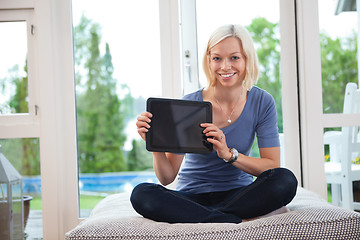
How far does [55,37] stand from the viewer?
2.54 m

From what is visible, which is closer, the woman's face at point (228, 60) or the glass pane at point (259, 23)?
the woman's face at point (228, 60)

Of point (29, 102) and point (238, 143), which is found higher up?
point (29, 102)

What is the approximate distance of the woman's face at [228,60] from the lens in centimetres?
174

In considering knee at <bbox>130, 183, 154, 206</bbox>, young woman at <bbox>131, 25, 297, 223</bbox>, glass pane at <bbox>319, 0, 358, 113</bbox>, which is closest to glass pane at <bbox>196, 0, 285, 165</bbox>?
glass pane at <bbox>319, 0, 358, 113</bbox>

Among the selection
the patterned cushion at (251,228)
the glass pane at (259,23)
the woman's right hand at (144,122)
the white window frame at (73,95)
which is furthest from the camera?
the glass pane at (259,23)

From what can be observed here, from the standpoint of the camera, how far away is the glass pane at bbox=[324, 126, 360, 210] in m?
2.58

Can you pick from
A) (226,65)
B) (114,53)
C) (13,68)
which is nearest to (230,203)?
(226,65)

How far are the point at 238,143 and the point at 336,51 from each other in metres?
1.23

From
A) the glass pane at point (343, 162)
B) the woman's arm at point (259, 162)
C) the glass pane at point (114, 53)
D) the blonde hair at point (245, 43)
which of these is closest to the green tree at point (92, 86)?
the glass pane at point (114, 53)

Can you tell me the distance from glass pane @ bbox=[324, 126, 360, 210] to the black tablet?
1293 millimetres

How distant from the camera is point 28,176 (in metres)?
2.58

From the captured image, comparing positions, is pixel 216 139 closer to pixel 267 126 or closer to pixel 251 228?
pixel 267 126

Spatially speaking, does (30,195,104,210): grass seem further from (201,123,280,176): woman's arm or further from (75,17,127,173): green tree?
(201,123,280,176): woman's arm

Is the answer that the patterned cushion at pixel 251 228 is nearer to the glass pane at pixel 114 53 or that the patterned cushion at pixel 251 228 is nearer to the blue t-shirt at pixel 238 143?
the blue t-shirt at pixel 238 143
